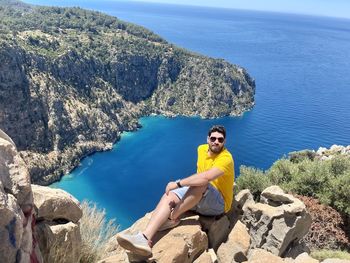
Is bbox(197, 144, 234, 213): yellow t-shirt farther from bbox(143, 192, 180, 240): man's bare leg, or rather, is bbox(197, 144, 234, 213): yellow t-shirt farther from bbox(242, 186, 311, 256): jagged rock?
bbox(242, 186, 311, 256): jagged rock

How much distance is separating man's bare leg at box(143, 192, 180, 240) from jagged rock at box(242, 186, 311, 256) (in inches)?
102

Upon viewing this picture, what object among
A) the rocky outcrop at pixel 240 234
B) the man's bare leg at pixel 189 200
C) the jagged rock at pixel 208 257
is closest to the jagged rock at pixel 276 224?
the rocky outcrop at pixel 240 234

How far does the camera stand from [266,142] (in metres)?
110

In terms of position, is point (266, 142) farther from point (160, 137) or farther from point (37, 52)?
point (37, 52)

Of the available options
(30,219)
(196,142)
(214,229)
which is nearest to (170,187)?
(214,229)

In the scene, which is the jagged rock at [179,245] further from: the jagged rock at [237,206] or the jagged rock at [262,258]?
the jagged rock at [237,206]

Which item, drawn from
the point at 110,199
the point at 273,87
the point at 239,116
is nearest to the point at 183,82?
the point at 239,116

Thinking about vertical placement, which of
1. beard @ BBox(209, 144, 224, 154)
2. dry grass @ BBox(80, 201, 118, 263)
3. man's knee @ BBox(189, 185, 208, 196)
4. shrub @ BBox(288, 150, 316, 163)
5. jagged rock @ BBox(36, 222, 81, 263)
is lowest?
shrub @ BBox(288, 150, 316, 163)

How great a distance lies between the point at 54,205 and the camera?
773cm

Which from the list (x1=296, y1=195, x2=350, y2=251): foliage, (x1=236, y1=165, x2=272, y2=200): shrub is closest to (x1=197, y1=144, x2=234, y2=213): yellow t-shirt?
(x1=296, y1=195, x2=350, y2=251): foliage

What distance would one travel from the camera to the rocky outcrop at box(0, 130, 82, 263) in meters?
5.19

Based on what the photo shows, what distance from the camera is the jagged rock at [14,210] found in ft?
16.8

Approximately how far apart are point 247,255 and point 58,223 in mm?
4075

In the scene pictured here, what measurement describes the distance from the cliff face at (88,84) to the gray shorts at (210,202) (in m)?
82.7
